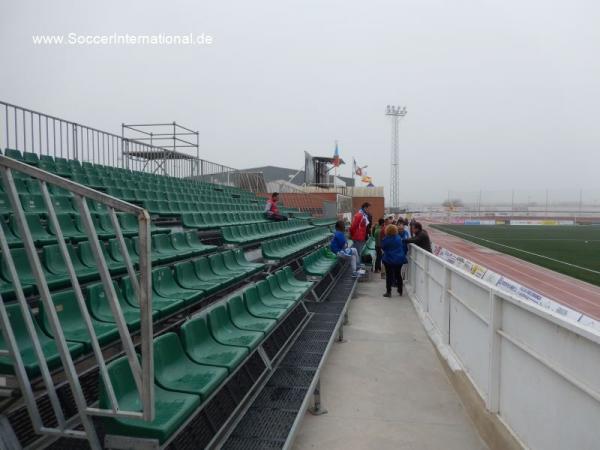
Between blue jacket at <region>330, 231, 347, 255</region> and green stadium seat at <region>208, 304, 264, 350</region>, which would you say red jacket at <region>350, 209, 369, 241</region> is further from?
green stadium seat at <region>208, 304, 264, 350</region>

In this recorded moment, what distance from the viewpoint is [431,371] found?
15.6ft

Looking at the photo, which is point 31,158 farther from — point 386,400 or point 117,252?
point 386,400

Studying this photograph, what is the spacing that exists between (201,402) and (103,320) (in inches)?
38.1

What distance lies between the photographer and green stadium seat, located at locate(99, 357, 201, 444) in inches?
72.7

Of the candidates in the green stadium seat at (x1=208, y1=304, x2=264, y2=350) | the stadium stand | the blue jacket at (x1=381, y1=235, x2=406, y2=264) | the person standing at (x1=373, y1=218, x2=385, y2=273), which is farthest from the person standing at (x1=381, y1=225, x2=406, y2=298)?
the green stadium seat at (x1=208, y1=304, x2=264, y2=350)

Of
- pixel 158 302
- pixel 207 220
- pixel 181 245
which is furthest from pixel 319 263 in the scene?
pixel 158 302

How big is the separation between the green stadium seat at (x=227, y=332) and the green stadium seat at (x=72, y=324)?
0.82 meters

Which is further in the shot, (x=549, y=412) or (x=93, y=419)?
(x=549, y=412)

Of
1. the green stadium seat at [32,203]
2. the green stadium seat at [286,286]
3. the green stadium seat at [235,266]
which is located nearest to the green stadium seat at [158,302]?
the green stadium seat at [32,203]

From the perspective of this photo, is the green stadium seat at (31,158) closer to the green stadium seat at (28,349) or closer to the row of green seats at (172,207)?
the row of green seats at (172,207)

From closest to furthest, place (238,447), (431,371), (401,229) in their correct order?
(238,447), (431,371), (401,229)

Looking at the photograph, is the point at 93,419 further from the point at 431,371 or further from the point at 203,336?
the point at 431,371

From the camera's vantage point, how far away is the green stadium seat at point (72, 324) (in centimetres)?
239

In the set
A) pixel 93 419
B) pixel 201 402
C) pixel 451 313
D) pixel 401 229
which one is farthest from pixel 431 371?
pixel 401 229
